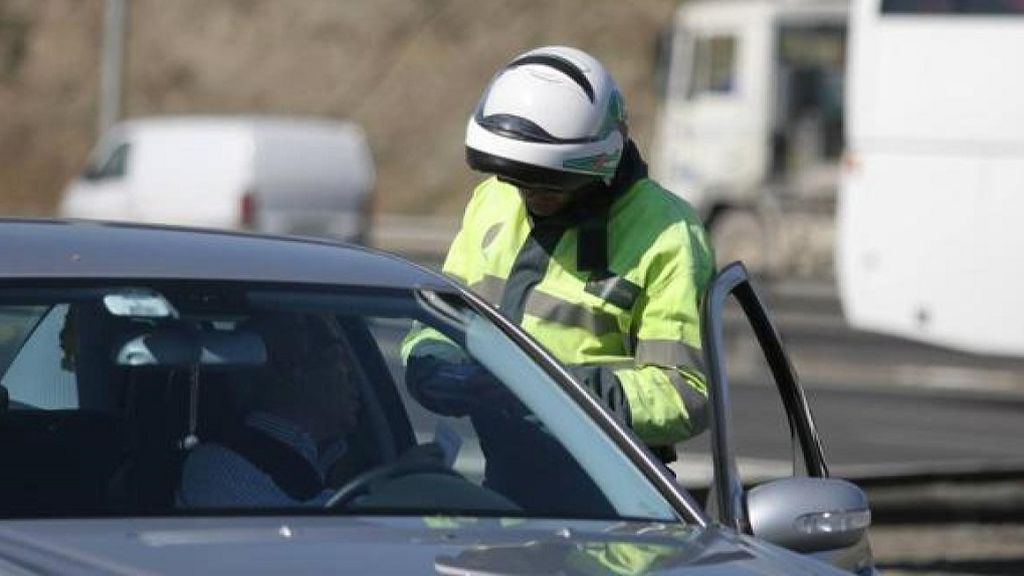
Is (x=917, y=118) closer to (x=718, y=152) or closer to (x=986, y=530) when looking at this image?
(x=986, y=530)

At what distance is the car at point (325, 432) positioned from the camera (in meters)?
4.33

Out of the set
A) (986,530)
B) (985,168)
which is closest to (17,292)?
(986,530)

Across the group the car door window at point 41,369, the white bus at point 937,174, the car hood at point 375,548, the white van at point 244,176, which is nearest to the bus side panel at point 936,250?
the white bus at point 937,174

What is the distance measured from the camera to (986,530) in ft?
37.0

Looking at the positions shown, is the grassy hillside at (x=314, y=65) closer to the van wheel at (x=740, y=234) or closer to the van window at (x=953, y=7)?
the van wheel at (x=740, y=234)

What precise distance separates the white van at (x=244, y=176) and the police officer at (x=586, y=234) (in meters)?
25.3

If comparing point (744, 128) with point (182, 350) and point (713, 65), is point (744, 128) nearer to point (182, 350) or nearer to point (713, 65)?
point (713, 65)

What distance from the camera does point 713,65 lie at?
31.3 metres

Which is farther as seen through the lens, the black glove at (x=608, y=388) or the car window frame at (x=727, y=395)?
the black glove at (x=608, y=388)

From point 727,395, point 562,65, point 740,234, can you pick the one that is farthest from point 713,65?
point 727,395

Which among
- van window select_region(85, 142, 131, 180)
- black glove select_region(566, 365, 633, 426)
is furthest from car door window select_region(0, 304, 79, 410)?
van window select_region(85, 142, 131, 180)

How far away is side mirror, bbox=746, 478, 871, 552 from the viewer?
15.3 ft

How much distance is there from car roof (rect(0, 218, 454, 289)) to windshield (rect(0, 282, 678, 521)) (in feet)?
0.12

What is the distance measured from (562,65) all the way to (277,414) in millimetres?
1311
